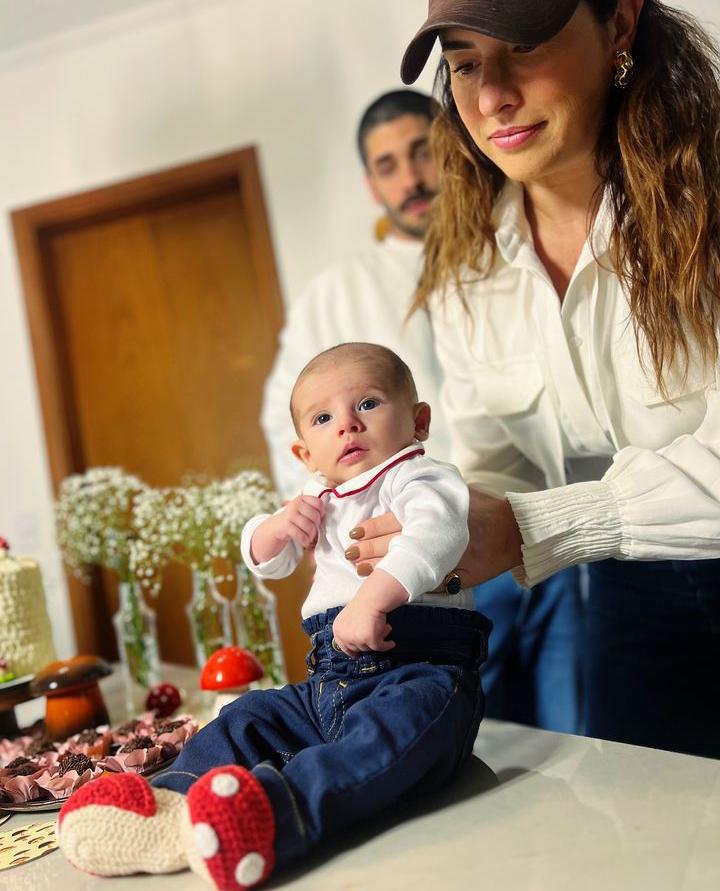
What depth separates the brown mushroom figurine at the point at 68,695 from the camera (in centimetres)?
161

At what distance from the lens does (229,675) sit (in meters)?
1.55

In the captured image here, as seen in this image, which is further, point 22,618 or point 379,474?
point 22,618

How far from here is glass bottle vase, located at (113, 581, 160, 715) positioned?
84.3 inches

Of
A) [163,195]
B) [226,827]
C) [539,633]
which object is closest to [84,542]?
[539,633]

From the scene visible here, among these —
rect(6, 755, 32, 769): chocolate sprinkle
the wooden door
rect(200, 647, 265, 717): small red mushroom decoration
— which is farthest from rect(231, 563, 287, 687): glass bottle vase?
the wooden door

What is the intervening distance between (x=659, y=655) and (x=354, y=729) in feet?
2.57

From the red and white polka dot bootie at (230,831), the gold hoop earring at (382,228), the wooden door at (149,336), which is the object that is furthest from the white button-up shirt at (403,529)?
the wooden door at (149,336)

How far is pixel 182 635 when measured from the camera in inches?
157

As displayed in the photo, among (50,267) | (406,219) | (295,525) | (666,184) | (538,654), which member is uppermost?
(50,267)

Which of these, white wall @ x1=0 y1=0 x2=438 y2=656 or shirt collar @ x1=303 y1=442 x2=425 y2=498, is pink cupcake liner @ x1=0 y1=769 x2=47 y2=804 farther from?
white wall @ x1=0 y1=0 x2=438 y2=656

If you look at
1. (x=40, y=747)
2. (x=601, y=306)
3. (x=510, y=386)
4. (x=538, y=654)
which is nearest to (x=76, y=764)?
(x=40, y=747)

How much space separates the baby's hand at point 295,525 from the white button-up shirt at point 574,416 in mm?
295

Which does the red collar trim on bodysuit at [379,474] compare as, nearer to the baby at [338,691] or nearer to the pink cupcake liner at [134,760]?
the baby at [338,691]

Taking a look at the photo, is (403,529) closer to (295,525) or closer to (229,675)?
(295,525)
